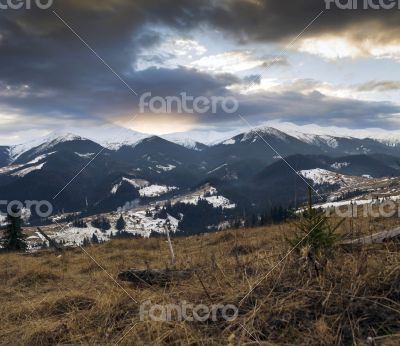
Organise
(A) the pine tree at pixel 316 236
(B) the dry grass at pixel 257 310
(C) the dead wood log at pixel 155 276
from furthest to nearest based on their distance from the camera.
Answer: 1. (C) the dead wood log at pixel 155 276
2. (A) the pine tree at pixel 316 236
3. (B) the dry grass at pixel 257 310

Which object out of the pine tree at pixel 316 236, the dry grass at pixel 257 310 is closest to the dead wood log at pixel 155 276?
the dry grass at pixel 257 310

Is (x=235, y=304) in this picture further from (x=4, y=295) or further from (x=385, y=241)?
(x=4, y=295)

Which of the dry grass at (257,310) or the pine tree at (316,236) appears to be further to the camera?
the pine tree at (316,236)

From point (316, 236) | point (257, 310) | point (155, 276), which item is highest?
point (316, 236)

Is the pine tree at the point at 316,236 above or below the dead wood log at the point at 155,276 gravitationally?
above

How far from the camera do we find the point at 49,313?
595cm

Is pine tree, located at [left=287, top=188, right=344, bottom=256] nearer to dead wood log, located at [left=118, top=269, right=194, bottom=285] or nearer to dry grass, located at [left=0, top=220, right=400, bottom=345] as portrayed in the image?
dry grass, located at [left=0, top=220, right=400, bottom=345]

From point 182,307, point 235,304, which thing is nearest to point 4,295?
point 182,307

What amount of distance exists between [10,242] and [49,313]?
39.9m

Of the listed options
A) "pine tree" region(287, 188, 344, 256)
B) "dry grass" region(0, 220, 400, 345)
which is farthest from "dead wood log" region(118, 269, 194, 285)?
"pine tree" region(287, 188, 344, 256)

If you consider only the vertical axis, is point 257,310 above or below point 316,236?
below

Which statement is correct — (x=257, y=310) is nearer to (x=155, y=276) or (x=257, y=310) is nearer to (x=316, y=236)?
(x=316, y=236)

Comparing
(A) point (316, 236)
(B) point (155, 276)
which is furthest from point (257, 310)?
(B) point (155, 276)

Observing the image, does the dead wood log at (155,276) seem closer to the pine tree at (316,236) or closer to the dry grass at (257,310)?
the dry grass at (257,310)
